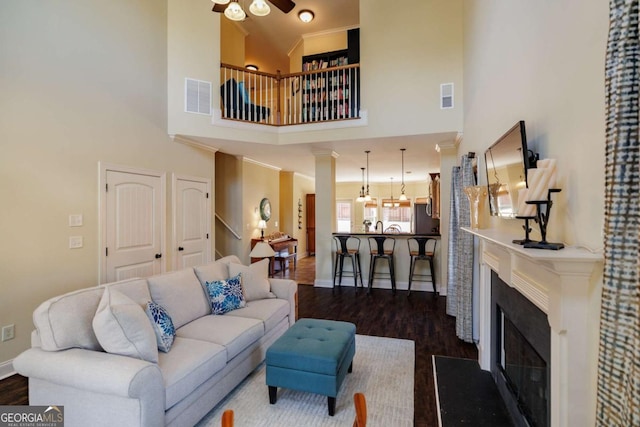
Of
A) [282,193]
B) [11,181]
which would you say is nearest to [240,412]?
Answer: [11,181]

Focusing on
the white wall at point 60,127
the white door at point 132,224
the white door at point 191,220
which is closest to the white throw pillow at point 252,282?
the white door at point 132,224

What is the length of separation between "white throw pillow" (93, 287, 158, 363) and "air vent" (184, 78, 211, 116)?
351cm

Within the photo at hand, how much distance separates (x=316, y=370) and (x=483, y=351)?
1.63 metres

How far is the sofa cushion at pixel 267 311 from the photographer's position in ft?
9.63

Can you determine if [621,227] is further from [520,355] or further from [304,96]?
[304,96]

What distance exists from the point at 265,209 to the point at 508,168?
20.5ft

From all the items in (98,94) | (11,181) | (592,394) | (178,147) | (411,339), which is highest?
(98,94)

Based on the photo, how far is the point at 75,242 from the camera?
11.0ft

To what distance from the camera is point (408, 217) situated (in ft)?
40.8

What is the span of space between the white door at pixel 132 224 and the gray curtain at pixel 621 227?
4.43m

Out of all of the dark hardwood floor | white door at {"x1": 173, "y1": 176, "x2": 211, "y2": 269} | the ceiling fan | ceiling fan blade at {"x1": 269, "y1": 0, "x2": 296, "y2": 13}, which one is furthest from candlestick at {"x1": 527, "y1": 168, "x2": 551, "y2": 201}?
white door at {"x1": 173, "y1": 176, "x2": 211, "y2": 269}

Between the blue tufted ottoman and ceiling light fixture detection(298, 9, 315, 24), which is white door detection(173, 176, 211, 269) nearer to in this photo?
the blue tufted ottoman

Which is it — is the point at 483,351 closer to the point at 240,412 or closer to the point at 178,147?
the point at 240,412

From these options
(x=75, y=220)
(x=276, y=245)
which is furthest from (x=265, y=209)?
(x=75, y=220)
